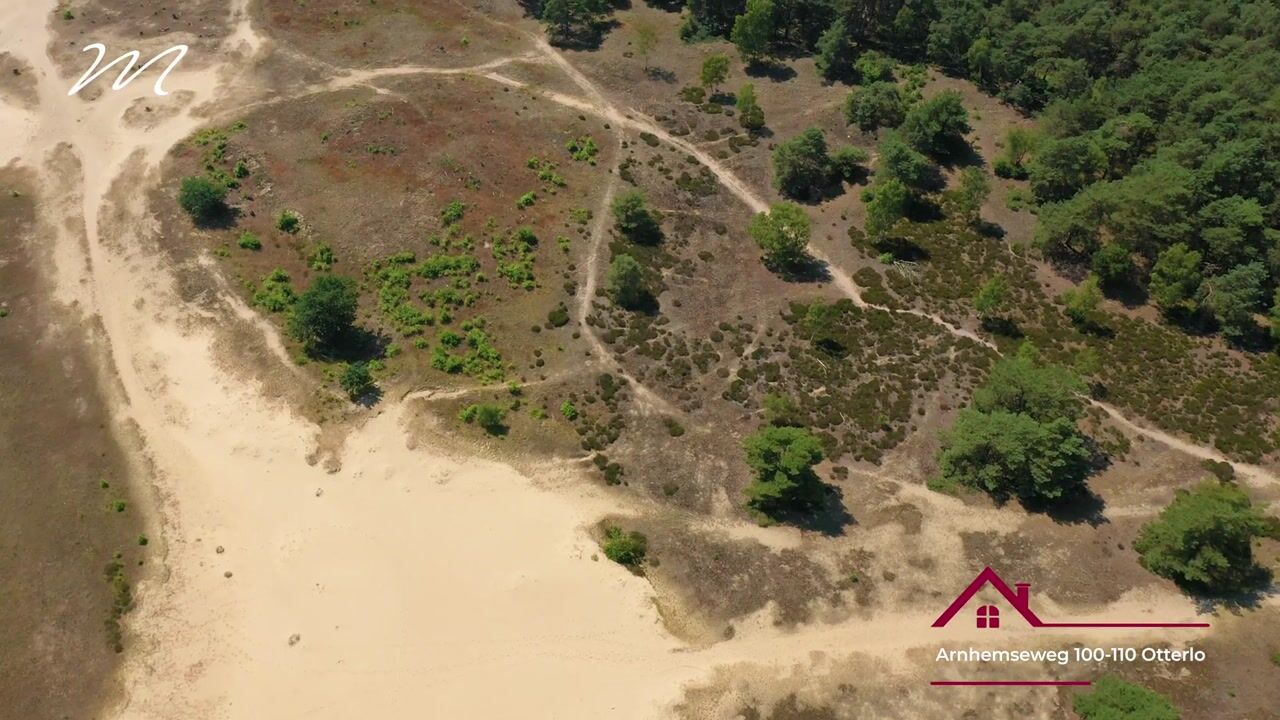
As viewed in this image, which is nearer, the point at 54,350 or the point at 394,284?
the point at 54,350

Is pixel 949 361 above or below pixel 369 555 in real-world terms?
above

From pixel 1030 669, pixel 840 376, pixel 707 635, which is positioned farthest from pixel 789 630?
pixel 840 376

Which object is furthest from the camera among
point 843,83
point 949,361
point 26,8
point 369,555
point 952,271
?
point 26,8

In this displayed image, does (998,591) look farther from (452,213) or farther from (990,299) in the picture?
(452,213)

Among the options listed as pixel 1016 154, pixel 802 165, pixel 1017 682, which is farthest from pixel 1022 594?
pixel 1016 154

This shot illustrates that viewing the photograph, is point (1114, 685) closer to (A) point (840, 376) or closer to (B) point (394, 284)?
(A) point (840, 376)

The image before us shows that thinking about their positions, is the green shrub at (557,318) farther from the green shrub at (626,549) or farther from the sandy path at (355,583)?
the green shrub at (626,549)

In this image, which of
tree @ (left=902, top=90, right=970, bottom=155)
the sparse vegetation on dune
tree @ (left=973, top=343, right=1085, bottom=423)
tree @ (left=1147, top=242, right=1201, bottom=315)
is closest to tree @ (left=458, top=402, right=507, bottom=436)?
the sparse vegetation on dune
